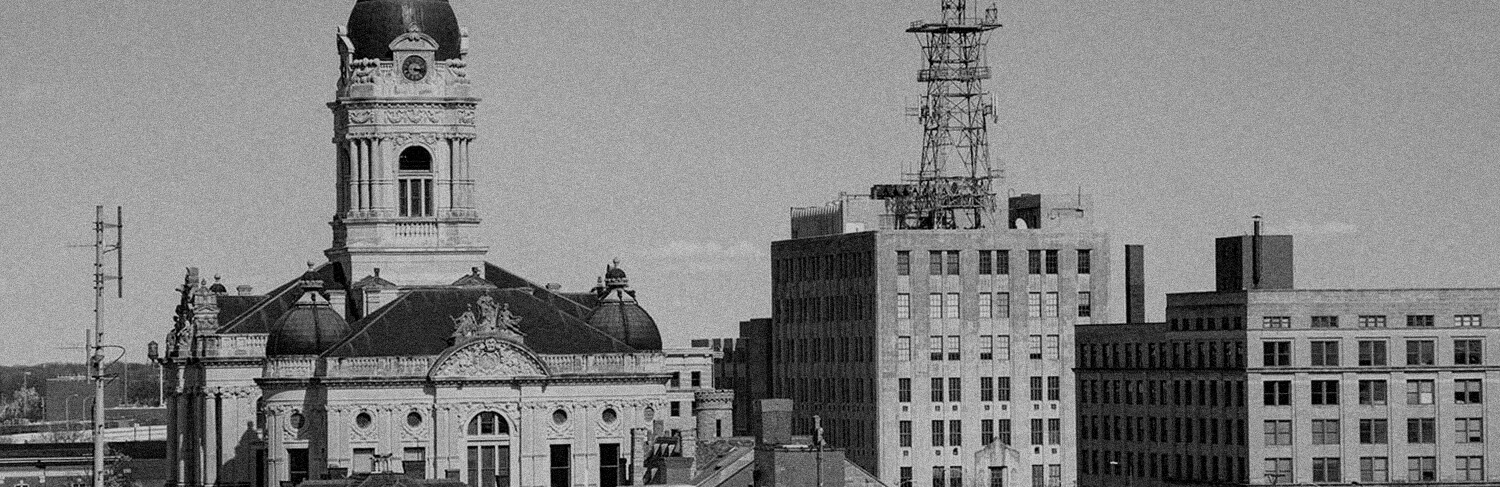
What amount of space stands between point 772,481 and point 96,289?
2452 cm

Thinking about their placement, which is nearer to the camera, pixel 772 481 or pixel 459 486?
pixel 772 481

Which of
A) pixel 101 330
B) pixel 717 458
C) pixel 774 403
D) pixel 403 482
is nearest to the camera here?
pixel 101 330

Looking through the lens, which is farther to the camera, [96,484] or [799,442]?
[799,442]

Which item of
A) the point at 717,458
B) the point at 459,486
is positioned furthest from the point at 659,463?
the point at 459,486

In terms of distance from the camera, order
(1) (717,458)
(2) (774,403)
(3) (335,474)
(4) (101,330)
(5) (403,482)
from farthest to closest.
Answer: (3) (335,474) → (1) (717,458) → (5) (403,482) → (2) (774,403) → (4) (101,330)

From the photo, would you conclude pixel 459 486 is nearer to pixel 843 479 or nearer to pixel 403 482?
pixel 403 482

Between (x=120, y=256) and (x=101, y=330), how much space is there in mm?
6834

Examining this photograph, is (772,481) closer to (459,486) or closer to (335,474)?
(459,486)

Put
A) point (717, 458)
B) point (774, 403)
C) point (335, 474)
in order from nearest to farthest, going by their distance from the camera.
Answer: point (774, 403), point (717, 458), point (335, 474)

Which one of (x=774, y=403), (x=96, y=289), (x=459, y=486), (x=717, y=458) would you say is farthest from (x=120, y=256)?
(x=717, y=458)

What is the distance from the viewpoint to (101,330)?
13188 centimetres

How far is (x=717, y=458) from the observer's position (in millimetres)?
180250

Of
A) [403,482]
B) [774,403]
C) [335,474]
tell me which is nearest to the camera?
[774,403]

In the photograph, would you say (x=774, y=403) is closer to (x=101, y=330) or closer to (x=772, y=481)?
(x=772, y=481)
